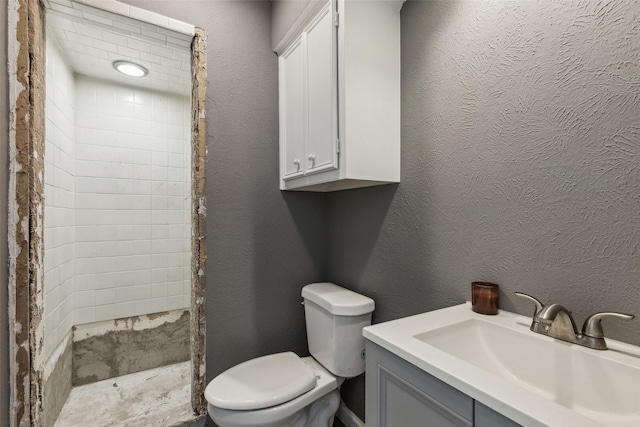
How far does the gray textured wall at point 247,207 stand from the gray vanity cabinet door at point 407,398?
0.97 m

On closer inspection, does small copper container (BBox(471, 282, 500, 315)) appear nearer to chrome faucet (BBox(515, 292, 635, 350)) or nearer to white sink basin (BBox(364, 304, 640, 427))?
white sink basin (BBox(364, 304, 640, 427))

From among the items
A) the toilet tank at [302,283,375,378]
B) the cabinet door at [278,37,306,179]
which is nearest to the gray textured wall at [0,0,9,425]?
the cabinet door at [278,37,306,179]

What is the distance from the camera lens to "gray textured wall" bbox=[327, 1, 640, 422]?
0.71 m

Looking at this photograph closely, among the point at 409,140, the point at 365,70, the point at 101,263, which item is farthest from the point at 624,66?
the point at 101,263

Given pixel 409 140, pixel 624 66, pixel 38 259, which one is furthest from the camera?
pixel 409 140

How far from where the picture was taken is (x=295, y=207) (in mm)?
1771

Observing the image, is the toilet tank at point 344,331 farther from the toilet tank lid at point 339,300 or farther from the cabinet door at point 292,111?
the cabinet door at point 292,111

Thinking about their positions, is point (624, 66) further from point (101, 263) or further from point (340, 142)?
point (101, 263)

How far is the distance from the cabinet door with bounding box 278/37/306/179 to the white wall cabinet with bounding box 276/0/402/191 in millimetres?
44

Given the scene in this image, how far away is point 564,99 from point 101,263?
107 inches

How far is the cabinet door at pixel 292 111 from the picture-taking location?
4.85 feet

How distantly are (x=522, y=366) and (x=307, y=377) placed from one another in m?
0.88

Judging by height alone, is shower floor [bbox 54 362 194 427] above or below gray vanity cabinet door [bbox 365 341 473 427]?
below

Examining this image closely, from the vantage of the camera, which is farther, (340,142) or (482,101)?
(340,142)
